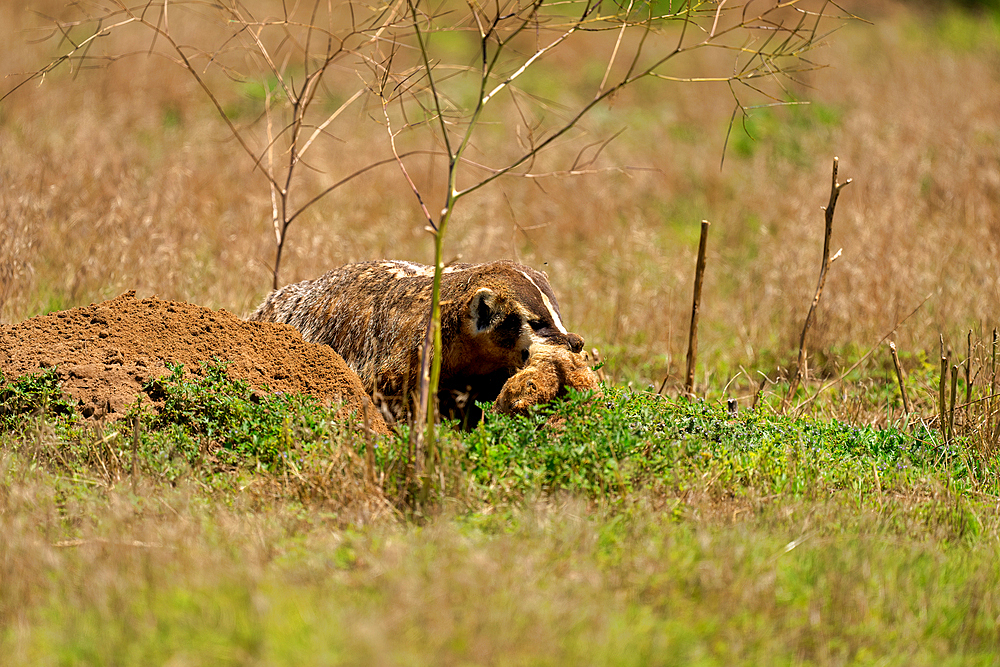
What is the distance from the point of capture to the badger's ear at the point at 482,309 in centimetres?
458

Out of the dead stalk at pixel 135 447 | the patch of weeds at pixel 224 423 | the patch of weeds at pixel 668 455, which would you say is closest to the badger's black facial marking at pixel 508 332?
the patch of weeds at pixel 668 455

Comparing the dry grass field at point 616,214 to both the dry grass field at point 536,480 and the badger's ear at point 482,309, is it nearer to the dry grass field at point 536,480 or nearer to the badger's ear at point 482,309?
the dry grass field at point 536,480

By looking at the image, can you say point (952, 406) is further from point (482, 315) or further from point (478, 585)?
point (478, 585)

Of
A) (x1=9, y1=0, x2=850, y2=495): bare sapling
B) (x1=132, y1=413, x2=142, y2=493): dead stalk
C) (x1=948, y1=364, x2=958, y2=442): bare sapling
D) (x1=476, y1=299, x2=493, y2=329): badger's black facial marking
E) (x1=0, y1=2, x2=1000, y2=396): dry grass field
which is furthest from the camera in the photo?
(x1=0, y1=2, x2=1000, y2=396): dry grass field

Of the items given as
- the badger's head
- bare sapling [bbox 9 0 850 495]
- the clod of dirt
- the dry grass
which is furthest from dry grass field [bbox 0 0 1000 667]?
bare sapling [bbox 9 0 850 495]

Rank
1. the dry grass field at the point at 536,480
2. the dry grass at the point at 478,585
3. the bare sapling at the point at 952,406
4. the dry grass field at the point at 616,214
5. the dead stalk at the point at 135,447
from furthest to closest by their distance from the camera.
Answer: the dry grass field at the point at 616,214 < the bare sapling at the point at 952,406 < the dead stalk at the point at 135,447 < the dry grass field at the point at 536,480 < the dry grass at the point at 478,585

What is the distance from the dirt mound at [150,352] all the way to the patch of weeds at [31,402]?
8cm

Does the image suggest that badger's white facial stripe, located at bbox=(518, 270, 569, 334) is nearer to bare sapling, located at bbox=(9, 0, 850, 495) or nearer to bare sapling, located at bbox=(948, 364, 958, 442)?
bare sapling, located at bbox=(9, 0, 850, 495)

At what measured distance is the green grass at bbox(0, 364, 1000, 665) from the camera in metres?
2.61

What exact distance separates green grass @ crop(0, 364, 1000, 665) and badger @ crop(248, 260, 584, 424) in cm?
51

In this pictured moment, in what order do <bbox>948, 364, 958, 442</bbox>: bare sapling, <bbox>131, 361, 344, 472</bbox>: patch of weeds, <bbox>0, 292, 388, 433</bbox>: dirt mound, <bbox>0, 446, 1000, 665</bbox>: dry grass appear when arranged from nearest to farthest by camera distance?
<bbox>0, 446, 1000, 665</bbox>: dry grass
<bbox>131, 361, 344, 472</bbox>: patch of weeds
<bbox>0, 292, 388, 433</bbox>: dirt mound
<bbox>948, 364, 958, 442</bbox>: bare sapling

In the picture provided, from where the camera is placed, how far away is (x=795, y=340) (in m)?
7.29

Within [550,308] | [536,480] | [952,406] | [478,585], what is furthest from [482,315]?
[952,406]

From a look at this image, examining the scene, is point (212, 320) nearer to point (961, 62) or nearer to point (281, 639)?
point (281, 639)
